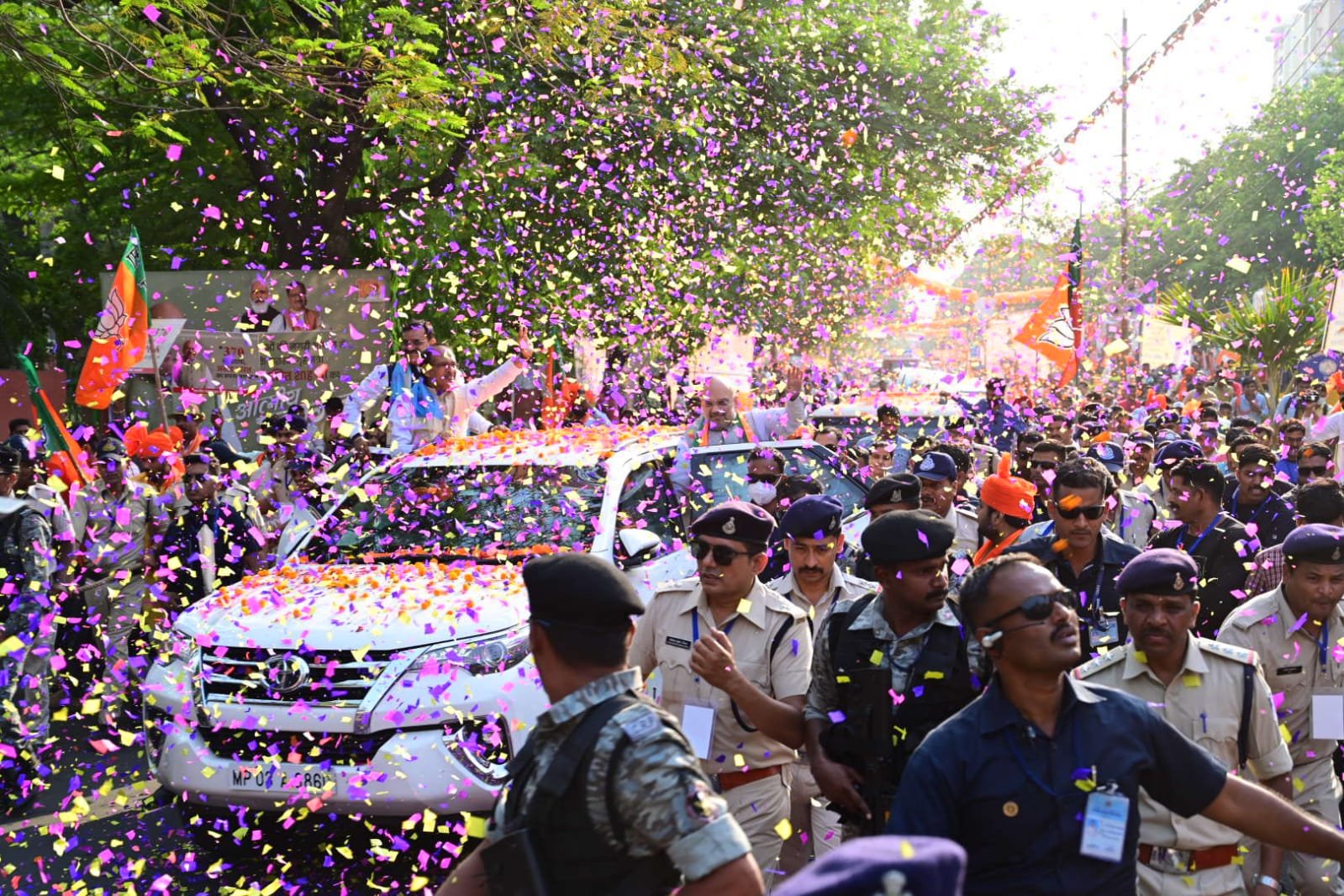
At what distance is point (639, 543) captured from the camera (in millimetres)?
7035

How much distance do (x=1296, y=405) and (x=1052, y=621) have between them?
16659 mm

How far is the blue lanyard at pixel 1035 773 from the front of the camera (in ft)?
9.73

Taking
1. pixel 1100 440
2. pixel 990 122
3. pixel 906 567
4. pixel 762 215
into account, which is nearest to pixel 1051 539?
pixel 906 567

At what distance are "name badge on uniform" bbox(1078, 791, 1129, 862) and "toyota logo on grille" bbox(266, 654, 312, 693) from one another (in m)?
4.36

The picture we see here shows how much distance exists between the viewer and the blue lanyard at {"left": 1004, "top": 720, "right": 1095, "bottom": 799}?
297 cm

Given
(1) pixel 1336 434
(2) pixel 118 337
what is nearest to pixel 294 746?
(2) pixel 118 337

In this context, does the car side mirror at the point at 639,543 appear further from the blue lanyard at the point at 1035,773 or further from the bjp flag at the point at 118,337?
the bjp flag at the point at 118,337

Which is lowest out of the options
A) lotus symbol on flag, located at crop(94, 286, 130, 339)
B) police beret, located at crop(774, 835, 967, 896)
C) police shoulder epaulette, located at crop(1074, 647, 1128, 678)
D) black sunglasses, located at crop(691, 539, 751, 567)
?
police shoulder epaulette, located at crop(1074, 647, 1128, 678)

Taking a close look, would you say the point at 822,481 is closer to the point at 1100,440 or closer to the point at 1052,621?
the point at 1100,440

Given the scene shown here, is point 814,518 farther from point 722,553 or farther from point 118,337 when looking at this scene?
point 118,337

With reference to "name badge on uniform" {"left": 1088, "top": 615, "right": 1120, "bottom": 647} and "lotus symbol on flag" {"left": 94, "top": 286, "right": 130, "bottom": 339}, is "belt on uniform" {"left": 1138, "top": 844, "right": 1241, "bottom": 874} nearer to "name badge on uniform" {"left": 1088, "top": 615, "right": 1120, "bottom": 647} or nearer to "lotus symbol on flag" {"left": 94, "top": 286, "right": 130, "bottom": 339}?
"name badge on uniform" {"left": 1088, "top": 615, "right": 1120, "bottom": 647}

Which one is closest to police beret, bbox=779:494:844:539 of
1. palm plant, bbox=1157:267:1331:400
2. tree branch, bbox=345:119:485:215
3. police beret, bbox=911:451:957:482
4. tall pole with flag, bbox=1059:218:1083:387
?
police beret, bbox=911:451:957:482

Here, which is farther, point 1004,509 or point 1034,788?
point 1004,509

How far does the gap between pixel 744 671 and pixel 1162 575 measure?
1.38 meters
